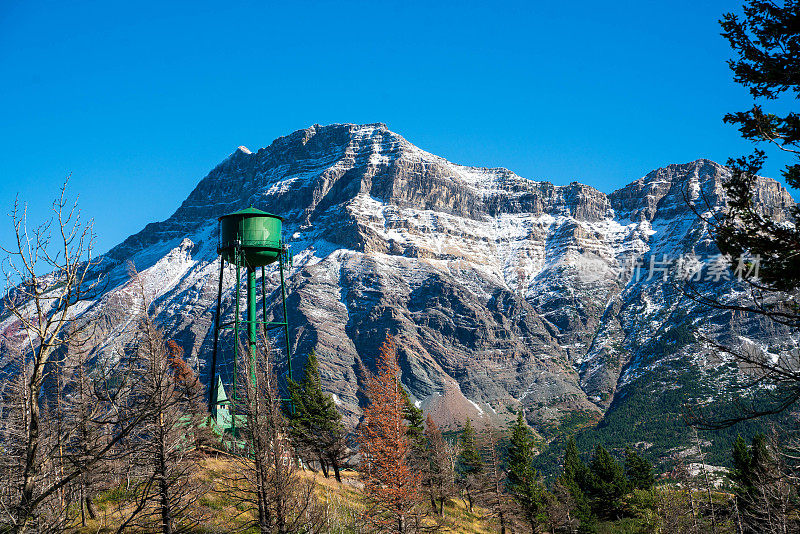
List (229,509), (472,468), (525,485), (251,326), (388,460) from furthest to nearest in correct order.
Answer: (472,468), (525,485), (251,326), (229,509), (388,460)

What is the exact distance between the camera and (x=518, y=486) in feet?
158

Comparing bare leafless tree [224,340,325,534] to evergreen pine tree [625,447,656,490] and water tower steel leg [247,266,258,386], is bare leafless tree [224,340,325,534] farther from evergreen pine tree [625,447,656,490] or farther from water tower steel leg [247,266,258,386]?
evergreen pine tree [625,447,656,490]

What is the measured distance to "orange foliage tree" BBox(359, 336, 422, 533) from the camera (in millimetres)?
27688

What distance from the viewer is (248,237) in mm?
40906

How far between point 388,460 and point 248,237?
62.5 ft

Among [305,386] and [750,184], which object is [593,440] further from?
[750,184]

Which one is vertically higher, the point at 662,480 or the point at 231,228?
the point at 231,228

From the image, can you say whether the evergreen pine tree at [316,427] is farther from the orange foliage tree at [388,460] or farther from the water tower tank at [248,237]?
the orange foliage tree at [388,460]

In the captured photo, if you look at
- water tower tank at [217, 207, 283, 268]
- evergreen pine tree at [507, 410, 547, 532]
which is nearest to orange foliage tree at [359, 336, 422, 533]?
water tower tank at [217, 207, 283, 268]

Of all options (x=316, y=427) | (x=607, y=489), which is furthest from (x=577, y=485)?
(x=316, y=427)

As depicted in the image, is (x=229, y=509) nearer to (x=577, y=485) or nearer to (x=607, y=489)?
(x=577, y=485)

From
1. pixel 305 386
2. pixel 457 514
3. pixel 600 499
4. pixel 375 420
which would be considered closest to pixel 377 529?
pixel 375 420

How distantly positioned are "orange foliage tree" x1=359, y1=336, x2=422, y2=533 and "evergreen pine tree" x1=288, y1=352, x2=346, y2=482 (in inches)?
498

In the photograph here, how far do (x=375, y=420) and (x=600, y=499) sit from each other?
1554 inches
